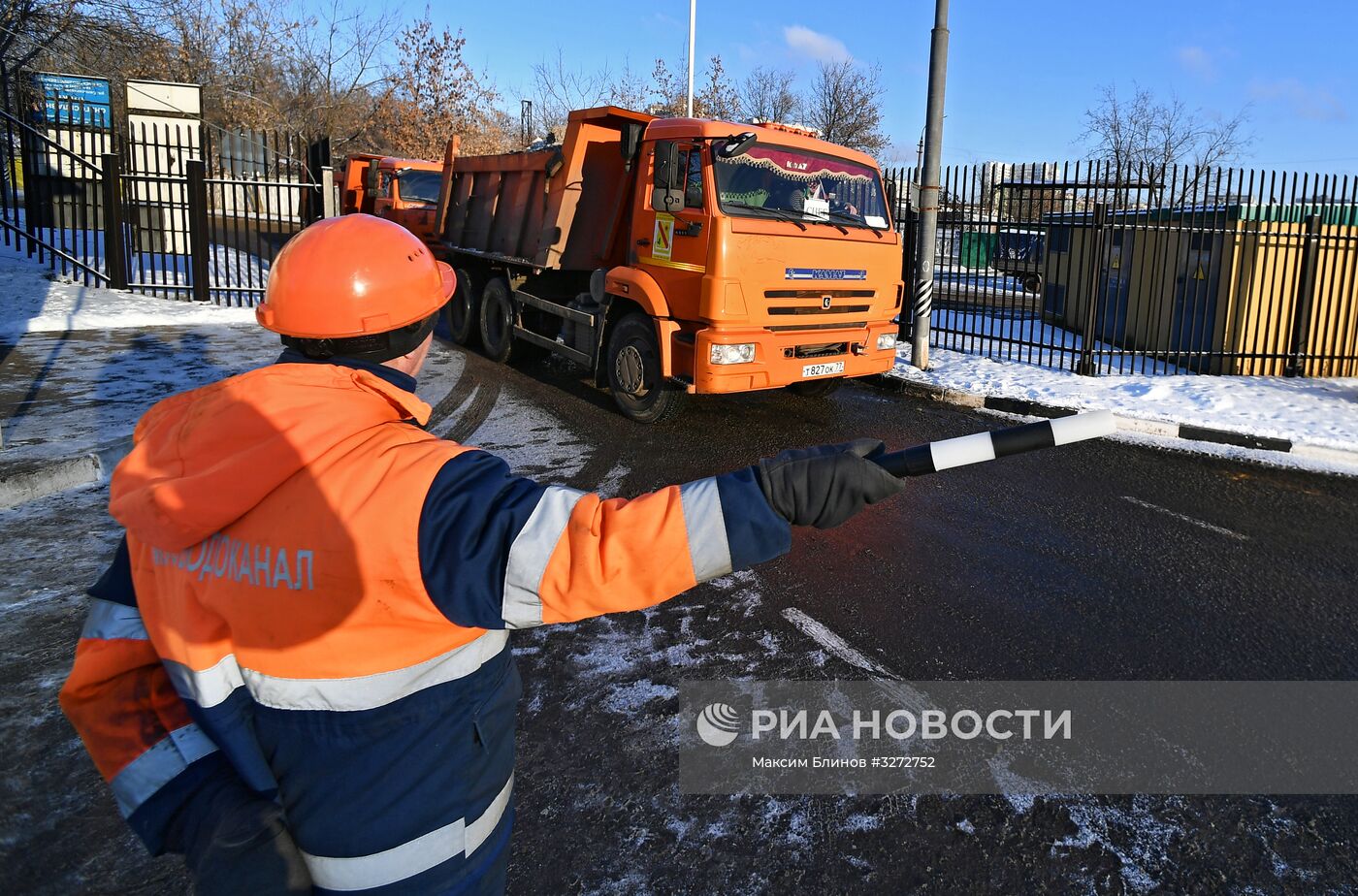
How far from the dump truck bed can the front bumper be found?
2.17 m

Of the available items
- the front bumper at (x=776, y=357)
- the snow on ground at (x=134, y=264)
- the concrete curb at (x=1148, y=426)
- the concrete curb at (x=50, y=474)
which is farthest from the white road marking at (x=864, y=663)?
Result: the snow on ground at (x=134, y=264)

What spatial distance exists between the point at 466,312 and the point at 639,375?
487cm

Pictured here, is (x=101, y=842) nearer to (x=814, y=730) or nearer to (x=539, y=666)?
(x=539, y=666)

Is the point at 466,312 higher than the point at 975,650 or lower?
higher

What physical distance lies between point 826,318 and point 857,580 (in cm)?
399

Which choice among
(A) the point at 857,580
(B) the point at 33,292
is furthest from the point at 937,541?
(B) the point at 33,292

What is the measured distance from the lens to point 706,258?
7500 mm

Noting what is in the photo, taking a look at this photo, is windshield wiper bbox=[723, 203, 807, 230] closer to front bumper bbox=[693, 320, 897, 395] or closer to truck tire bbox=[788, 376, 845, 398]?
front bumper bbox=[693, 320, 897, 395]

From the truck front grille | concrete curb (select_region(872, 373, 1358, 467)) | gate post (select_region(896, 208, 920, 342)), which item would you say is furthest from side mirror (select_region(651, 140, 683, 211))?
gate post (select_region(896, 208, 920, 342))

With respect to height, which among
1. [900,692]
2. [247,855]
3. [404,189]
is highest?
[404,189]

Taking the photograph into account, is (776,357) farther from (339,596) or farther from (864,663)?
(339,596)

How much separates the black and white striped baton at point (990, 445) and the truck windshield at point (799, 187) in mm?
6297

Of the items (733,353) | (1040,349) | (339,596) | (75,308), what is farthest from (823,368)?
(75,308)

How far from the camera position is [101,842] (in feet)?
8.73
